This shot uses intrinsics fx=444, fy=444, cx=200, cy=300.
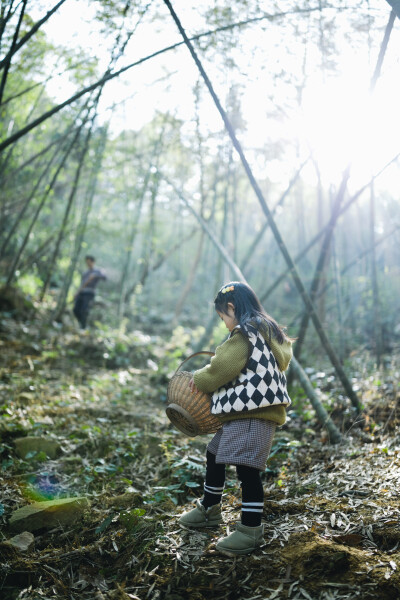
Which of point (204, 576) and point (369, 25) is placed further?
point (369, 25)

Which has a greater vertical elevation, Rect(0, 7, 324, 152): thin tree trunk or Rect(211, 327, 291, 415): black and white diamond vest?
Rect(0, 7, 324, 152): thin tree trunk

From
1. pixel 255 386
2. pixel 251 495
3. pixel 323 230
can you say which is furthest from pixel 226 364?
pixel 323 230

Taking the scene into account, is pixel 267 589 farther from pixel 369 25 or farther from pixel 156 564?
pixel 369 25

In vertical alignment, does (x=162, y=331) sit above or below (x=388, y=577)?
above

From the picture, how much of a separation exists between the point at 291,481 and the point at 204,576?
3.05ft

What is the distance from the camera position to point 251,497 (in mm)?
1748

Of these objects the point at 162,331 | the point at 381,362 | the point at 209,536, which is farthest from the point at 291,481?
the point at 162,331

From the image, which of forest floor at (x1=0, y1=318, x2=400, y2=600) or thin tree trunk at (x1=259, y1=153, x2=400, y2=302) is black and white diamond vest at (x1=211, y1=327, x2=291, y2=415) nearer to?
forest floor at (x1=0, y1=318, x2=400, y2=600)

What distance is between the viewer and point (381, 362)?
192 inches

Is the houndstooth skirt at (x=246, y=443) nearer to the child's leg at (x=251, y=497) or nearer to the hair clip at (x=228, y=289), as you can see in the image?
the child's leg at (x=251, y=497)

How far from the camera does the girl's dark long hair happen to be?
1882 mm

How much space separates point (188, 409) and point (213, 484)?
0.34 m

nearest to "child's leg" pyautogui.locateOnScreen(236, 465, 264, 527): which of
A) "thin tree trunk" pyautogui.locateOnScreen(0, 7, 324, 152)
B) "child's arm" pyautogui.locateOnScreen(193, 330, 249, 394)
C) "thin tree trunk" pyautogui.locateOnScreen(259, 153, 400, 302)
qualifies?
"child's arm" pyautogui.locateOnScreen(193, 330, 249, 394)

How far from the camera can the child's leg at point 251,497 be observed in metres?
1.72
